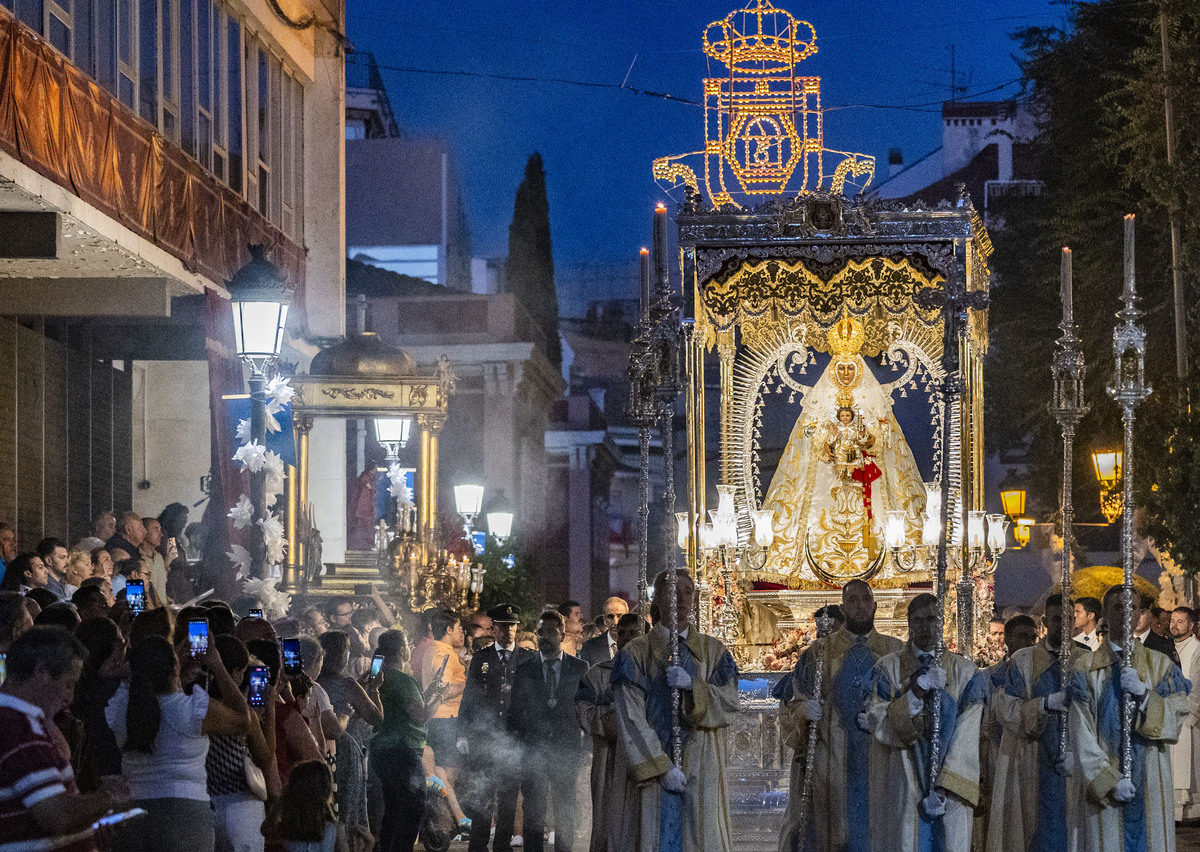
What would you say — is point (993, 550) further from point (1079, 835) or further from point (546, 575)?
point (546, 575)

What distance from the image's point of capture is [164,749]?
7168 mm

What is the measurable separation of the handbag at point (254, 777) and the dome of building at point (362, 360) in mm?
12616

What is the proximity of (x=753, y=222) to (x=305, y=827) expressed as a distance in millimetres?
8979

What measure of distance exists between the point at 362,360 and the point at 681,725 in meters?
11.4

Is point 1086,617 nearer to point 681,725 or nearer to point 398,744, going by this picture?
point 681,725

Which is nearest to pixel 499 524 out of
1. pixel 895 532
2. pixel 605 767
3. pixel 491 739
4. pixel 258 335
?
pixel 895 532

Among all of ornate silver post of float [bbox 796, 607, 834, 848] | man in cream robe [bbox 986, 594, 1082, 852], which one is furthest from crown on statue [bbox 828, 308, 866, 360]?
ornate silver post of float [bbox 796, 607, 834, 848]

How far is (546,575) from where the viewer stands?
41.2m

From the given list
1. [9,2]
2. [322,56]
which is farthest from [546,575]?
[9,2]

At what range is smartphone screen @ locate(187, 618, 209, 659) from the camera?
744cm

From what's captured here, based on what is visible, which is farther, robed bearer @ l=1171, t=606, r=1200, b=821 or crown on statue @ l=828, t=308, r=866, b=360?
crown on statue @ l=828, t=308, r=866, b=360

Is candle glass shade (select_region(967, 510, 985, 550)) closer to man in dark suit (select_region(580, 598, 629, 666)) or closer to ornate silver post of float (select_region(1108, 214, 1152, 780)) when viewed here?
man in dark suit (select_region(580, 598, 629, 666))

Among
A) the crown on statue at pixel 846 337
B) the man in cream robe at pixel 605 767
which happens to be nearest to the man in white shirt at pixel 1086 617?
the man in cream robe at pixel 605 767

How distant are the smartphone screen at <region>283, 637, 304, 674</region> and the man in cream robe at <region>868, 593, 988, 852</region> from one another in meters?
3.34
